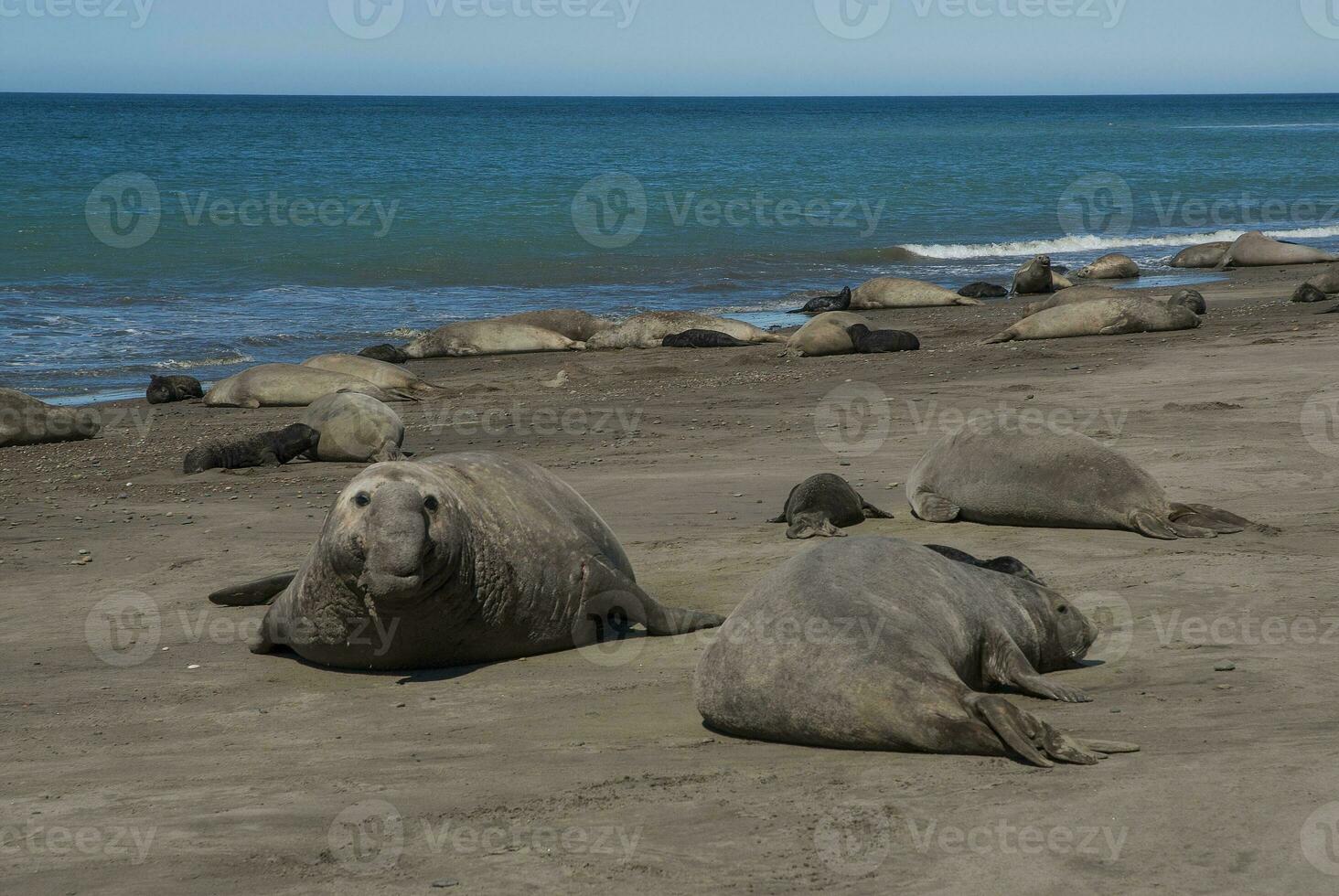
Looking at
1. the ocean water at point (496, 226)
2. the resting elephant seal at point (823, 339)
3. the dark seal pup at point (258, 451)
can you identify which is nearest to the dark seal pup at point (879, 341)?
the resting elephant seal at point (823, 339)

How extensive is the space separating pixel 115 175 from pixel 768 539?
4101 centimetres

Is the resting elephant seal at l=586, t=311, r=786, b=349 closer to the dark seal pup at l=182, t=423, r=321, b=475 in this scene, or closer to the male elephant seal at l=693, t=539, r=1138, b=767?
the dark seal pup at l=182, t=423, r=321, b=475

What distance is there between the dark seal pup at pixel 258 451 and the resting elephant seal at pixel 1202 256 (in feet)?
59.4

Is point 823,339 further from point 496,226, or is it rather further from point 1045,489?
point 496,226

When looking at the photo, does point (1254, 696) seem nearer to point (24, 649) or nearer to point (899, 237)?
point (24, 649)

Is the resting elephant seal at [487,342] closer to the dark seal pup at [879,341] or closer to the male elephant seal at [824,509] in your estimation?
the dark seal pup at [879,341]

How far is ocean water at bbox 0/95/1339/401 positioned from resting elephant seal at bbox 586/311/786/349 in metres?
2.34

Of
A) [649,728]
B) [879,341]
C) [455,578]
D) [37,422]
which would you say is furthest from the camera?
[879,341]

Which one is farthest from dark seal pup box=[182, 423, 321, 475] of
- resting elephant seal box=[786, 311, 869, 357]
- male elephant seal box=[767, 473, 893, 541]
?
resting elephant seal box=[786, 311, 869, 357]

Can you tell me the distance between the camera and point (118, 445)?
11336 mm

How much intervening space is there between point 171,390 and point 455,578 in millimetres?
9113

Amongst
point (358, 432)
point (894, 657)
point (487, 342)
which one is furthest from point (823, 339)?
point (894, 657)

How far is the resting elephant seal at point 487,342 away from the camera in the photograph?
1658cm

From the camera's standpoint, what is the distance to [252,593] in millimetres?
6516
